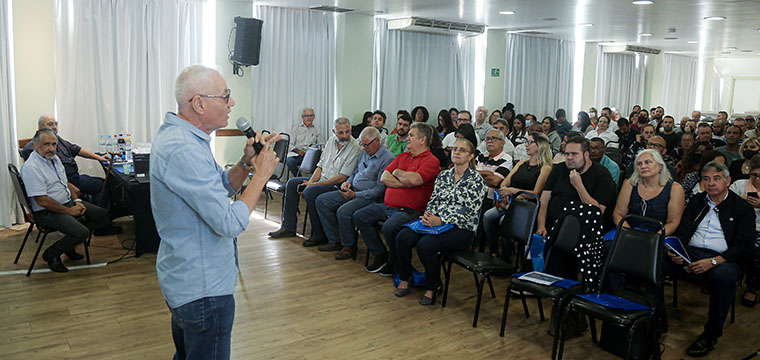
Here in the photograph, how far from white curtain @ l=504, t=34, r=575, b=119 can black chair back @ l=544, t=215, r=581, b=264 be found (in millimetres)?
8272

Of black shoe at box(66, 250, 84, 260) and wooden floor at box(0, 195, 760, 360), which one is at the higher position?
black shoe at box(66, 250, 84, 260)

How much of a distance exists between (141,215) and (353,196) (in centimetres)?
190

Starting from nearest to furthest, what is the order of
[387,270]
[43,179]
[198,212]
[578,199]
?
[198,212] → [578,199] → [43,179] → [387,270]

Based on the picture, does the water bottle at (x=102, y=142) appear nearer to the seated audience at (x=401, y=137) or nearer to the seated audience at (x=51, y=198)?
A: the seated audience at (x=51, y=198)

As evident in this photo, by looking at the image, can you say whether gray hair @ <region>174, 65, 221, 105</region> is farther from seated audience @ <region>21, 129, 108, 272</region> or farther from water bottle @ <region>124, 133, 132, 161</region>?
water bottle @ <region>124, 133, 132, 161</region>

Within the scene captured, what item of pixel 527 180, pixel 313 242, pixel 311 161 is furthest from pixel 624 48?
pixel 313 242

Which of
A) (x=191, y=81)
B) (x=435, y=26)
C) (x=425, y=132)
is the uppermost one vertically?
(x=435, y=26)

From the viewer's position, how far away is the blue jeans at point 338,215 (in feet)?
17.1

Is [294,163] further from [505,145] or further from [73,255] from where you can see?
[73,255]

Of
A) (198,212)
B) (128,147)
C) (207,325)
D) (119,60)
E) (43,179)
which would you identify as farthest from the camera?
(119,60)

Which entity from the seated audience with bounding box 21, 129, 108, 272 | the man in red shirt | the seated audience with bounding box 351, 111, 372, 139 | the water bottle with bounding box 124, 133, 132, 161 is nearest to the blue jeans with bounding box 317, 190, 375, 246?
the man in red shirt

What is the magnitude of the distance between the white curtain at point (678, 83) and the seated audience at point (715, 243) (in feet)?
44.6

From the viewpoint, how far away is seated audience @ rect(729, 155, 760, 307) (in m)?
4.07

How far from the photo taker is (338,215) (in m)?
5.25
